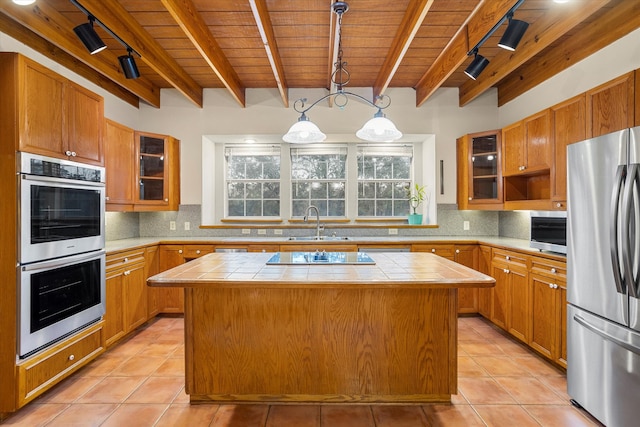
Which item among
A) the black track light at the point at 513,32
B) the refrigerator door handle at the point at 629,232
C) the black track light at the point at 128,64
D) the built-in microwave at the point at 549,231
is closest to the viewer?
the refrigerator door handle at the point at 629,232

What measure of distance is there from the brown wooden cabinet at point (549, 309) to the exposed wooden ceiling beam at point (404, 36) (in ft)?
7.06

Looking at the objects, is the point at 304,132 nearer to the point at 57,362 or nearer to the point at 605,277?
the point at 605,277

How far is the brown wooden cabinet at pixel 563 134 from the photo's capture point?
266cm

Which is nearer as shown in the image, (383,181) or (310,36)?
(310,36)

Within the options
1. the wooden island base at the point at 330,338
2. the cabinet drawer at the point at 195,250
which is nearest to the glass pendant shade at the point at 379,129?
the wooden island base at the point at 330,338

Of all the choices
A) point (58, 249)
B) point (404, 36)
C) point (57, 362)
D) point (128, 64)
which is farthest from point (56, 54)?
point (404, 36)

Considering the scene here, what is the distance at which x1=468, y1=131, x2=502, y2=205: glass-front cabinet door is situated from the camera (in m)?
3.94

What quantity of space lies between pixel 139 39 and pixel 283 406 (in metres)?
3.23

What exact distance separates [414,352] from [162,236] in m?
3.63

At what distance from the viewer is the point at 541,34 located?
2795mm

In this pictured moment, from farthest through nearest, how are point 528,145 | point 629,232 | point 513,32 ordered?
point 528,145, point 513,32, point 629,232

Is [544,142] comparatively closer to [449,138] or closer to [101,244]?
[449,138]

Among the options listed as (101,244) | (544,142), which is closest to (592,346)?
(544,142)

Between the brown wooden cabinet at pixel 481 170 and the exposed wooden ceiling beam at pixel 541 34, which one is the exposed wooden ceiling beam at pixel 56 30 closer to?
the exposed wooden ceiling beam at pixel 541 34
